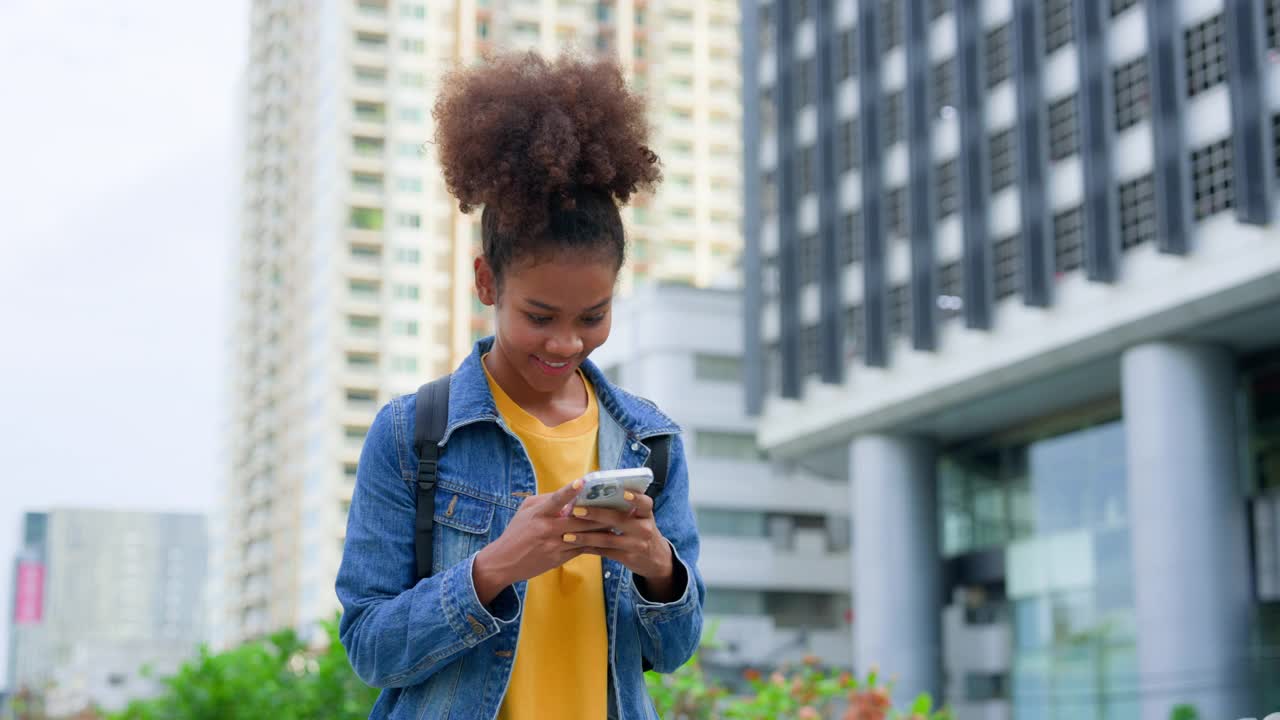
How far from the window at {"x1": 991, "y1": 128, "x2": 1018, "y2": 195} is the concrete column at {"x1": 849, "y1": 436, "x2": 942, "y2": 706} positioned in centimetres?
850

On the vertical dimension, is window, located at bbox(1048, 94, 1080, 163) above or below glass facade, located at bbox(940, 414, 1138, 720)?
above

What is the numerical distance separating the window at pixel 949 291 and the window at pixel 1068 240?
148 inches

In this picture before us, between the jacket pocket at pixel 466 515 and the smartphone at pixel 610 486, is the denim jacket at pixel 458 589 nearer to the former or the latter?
the jacket pocket at pixel 466 515

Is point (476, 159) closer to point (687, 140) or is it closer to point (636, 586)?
point (636, 586)

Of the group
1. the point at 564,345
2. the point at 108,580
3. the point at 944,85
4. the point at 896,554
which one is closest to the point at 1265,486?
the point at 896,554

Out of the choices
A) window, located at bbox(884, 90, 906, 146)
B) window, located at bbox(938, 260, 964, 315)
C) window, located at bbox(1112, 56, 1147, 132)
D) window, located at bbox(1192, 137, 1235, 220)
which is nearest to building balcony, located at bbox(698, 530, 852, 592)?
window, located at bbox(884, 90, 906, 146)

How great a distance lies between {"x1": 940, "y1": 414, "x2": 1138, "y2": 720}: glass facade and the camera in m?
35.3

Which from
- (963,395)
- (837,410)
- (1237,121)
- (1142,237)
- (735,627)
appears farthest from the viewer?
(735,627)

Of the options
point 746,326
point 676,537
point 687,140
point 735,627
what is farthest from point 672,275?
point 676,537

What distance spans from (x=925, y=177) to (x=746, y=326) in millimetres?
8465

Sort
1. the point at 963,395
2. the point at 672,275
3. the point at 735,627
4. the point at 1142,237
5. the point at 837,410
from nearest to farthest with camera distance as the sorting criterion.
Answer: the point at 1142,237 < the point at 963,395 < the point at 837,410 < the point at 735,627 < the point at 672,275

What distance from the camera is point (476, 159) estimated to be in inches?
116

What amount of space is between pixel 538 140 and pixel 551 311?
0.31m

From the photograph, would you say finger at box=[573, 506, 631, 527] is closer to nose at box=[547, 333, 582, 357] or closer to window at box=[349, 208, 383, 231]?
nose at box=[547, 333, 582, 357]
